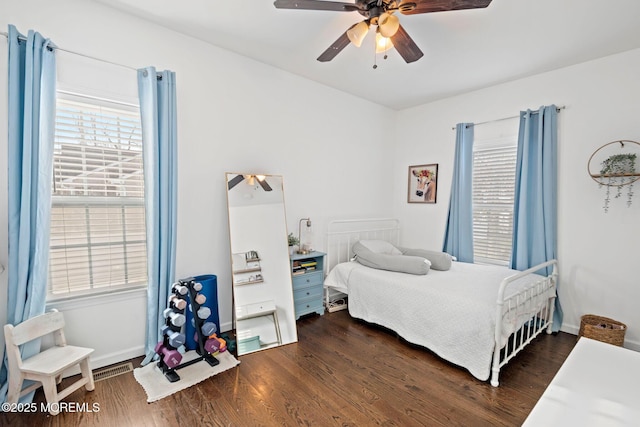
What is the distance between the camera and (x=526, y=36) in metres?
2.39

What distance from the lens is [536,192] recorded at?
3.08 metres

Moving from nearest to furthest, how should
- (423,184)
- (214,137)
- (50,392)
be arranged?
(50,392)
(214,137)
(423,184)

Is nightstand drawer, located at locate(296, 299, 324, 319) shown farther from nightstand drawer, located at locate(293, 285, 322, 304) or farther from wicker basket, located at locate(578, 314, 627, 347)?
wicker basket, located at locate(578, 314, 627, 347)

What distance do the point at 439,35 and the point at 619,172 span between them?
2.03m

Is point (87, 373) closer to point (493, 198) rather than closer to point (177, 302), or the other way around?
point (177, 302)

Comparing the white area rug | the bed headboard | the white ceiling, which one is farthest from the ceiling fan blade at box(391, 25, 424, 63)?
the white area rug

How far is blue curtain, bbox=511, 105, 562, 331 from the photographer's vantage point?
9.87 ft

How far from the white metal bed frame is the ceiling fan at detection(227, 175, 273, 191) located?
3.44 feet

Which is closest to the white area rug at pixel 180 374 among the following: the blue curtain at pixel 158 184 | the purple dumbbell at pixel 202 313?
the blue curtain at pixel 158 184

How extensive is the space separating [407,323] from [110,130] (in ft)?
9.54

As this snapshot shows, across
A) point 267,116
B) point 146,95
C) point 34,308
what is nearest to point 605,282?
point 267,116

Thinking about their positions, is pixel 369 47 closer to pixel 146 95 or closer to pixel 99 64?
pixel 146 95

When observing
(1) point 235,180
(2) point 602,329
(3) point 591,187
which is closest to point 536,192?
(3) point 591,187

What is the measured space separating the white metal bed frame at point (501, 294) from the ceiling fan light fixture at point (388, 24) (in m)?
1.78
